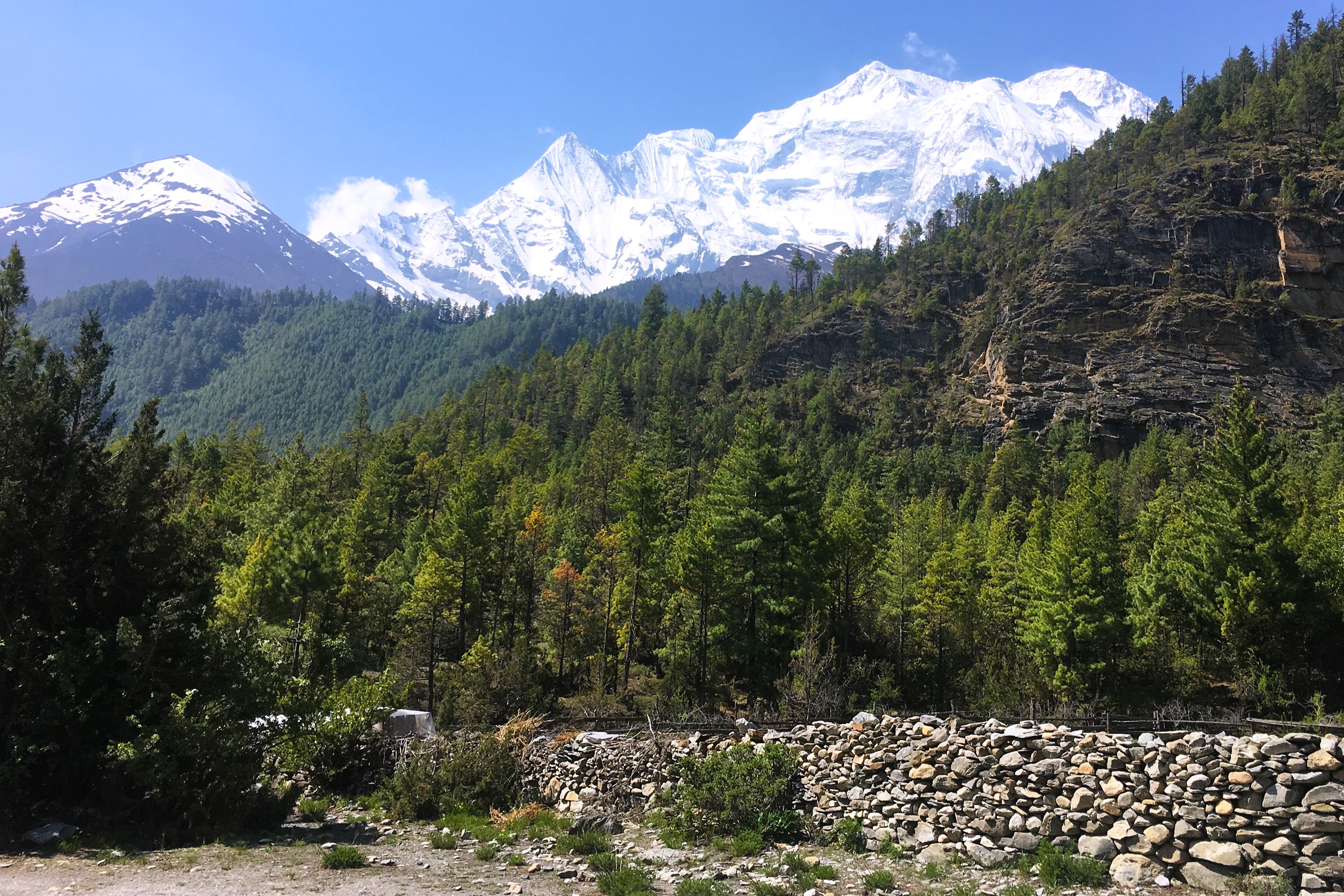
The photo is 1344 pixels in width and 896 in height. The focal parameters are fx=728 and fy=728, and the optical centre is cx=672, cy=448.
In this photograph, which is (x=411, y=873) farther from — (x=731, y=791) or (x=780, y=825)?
(x=780, y=825)

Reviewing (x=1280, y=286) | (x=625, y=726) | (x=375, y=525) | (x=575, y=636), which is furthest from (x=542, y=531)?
(x=1280, y=286)

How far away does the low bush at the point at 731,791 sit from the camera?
13148 mm

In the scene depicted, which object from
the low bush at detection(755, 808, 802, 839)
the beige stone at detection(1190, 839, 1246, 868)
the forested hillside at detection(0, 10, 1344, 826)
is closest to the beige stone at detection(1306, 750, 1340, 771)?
the beige stone at detection(1190, 839, 1246, 868)

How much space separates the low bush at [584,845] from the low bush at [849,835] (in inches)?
154

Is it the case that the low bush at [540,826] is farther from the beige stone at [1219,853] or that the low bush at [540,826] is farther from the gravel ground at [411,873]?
the beige stone at [1219,853]

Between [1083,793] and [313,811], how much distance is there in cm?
1458

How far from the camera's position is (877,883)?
10102 millimetres

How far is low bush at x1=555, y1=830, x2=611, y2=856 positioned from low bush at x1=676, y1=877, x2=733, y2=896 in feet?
8.70

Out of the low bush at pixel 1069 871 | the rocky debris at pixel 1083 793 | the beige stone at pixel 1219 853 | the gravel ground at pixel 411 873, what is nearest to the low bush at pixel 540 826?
the gravel ground at pixel 411 873

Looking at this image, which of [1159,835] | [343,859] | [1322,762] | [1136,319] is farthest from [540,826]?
[1136,319]

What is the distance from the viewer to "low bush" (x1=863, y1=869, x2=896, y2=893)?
10.1 metres

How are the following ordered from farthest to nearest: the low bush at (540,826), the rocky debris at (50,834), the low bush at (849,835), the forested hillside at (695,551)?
the low bush at (540,826) < the forested hillside at (695,551) < the low bush at (849,835) < the rocky debris at (50,834)

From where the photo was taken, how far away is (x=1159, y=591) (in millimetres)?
32500

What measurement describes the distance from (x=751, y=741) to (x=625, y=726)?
15.2 ft
